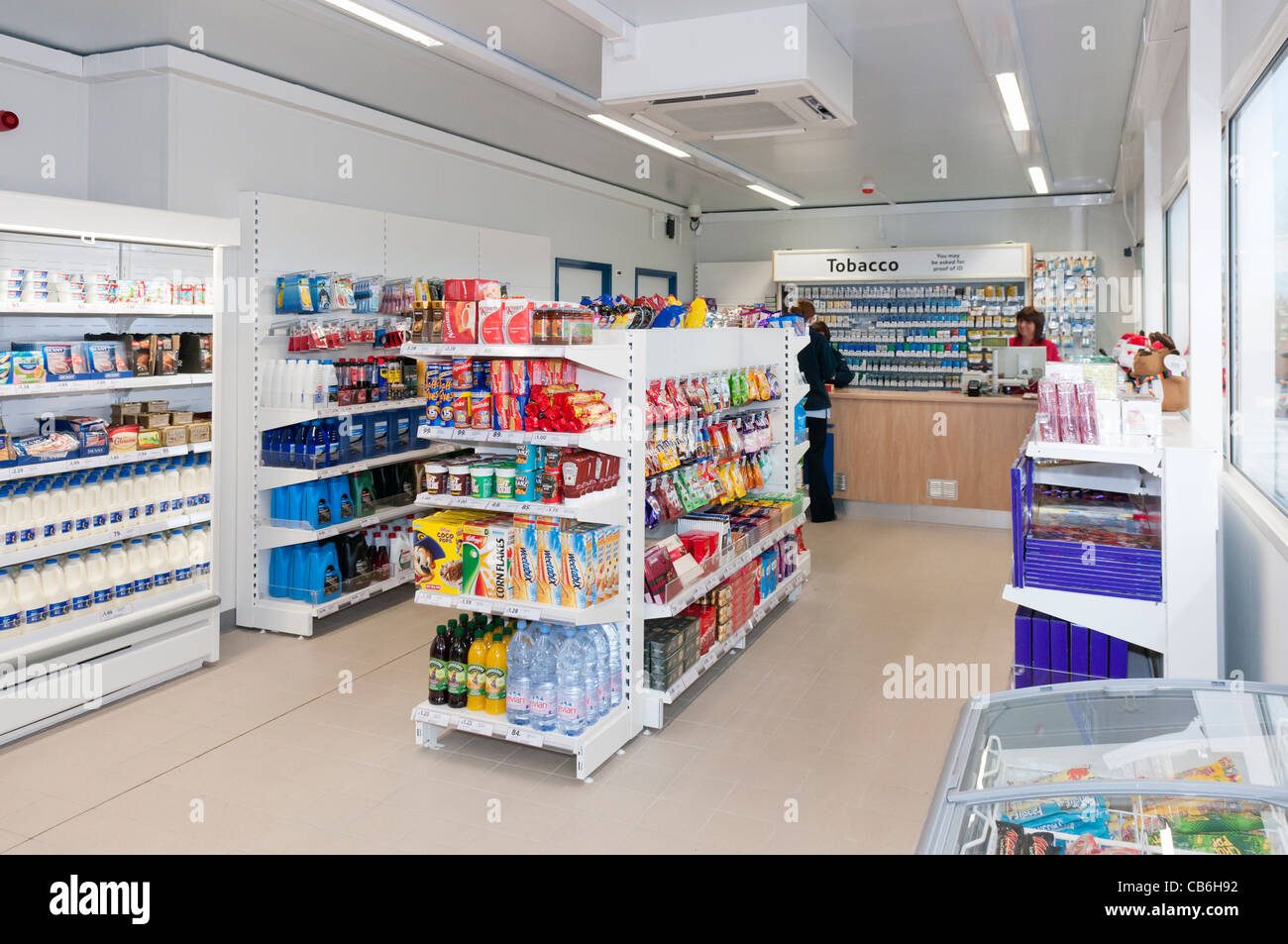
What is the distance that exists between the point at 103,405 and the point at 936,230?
33.8 feet

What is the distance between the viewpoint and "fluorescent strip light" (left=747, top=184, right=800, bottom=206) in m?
Answer: 10.6

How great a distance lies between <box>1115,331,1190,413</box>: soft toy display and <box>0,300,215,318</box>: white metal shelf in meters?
4.88

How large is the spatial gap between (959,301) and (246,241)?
29.6 feet

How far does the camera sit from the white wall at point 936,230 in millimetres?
11375

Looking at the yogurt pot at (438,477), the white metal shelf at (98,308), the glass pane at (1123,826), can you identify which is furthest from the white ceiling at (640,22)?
A: the glass pane at (1123,826)

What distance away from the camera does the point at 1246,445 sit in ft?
13.7

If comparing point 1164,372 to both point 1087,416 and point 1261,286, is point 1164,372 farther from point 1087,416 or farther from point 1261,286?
point 1087,416

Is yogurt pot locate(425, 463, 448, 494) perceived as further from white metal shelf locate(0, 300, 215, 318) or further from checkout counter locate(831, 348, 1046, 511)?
checkout counter locate(831, 348, 1046, 511)

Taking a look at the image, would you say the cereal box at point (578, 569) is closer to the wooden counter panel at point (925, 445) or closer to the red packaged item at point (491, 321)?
the red packaged item at point (491, 321)

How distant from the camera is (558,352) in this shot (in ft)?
12.3

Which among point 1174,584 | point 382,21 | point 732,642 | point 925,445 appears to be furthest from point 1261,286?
point 925,445

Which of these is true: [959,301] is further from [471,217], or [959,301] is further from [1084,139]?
[471,217]

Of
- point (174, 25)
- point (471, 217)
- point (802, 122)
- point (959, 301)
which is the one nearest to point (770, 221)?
point (959, 301)

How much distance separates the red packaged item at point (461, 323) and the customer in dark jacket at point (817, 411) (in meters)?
4.93
